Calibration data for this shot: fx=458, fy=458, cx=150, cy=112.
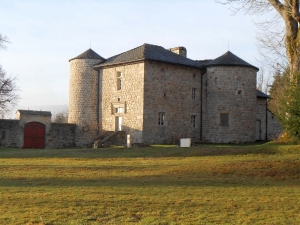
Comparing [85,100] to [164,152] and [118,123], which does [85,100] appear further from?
[164,152]

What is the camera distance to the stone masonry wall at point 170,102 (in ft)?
108

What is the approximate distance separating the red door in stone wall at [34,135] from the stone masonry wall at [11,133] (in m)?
0.50

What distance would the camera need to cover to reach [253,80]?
36375 millimetres

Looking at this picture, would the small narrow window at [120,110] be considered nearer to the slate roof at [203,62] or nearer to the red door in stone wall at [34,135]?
the red door in stone wall at [34,135]

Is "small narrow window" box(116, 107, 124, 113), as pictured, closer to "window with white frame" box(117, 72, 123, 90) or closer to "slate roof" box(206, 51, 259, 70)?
"window with white frame" box(117, 72, 123, 90)

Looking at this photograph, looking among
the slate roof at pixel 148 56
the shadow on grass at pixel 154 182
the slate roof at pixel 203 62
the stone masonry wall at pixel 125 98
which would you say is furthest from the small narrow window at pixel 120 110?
the shadow on grass at pixel 154 182

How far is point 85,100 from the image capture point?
37.6 m

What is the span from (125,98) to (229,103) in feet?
26.4

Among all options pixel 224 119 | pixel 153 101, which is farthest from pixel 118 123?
pixel 224 119

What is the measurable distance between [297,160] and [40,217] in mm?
13566

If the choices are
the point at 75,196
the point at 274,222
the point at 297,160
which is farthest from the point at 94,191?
the point at 297,160

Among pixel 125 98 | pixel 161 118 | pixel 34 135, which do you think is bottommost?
pixel 34 135

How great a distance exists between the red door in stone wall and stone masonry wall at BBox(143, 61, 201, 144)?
950cm

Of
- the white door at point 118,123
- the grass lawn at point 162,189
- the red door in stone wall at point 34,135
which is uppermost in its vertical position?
the white door at point 118,123
